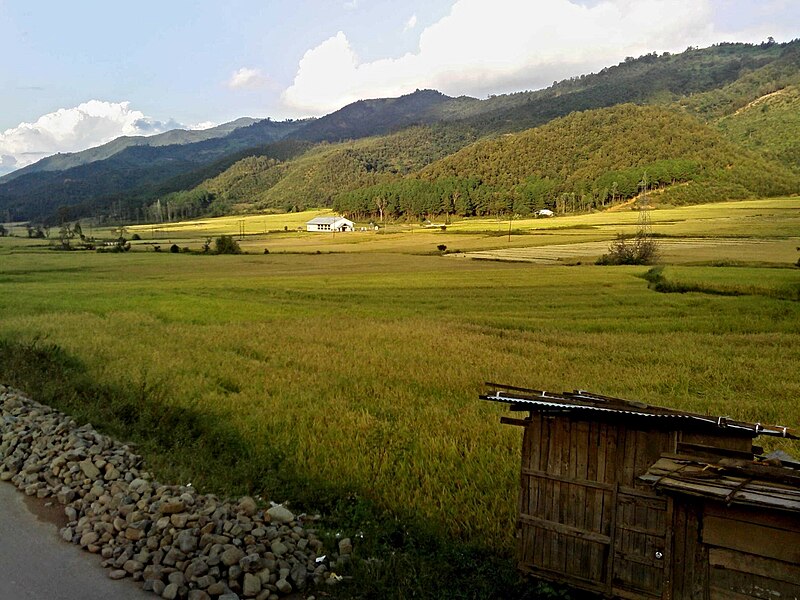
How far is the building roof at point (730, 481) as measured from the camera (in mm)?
4551

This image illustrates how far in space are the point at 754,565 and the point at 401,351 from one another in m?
13.2

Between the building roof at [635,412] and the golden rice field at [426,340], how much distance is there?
2.05m

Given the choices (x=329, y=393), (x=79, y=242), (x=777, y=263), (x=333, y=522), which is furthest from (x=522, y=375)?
(x=79, y=242)

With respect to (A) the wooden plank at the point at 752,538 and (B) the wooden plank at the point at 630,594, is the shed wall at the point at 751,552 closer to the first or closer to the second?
(A) the wooden plank at the point at 752,538

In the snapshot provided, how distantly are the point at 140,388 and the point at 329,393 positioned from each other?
406 centimetres

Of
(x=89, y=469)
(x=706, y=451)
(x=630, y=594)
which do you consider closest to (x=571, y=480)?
(x=630, y=594)

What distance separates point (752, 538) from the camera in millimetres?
4789

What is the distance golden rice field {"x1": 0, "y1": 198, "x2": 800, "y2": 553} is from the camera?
9.77 metres

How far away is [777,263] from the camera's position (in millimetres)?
21812

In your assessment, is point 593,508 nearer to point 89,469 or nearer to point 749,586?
point 749,586

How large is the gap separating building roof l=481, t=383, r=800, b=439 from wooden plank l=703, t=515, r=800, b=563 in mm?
890

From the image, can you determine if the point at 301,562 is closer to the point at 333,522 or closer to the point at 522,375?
the point at 333,522

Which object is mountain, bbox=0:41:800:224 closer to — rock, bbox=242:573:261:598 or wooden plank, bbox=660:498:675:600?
rock, bbox=242:573:261:598

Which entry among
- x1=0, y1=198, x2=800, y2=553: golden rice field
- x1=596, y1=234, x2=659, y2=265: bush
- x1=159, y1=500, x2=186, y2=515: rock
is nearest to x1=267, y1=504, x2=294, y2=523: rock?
x1=159, y1=500, x2=186, y2=515: rock
